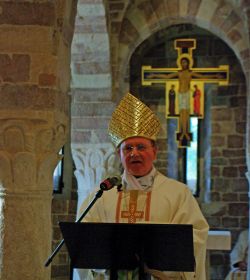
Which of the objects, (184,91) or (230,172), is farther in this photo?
(230,172)

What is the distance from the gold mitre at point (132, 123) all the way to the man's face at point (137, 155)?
41 mm

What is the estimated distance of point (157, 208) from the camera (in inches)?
124

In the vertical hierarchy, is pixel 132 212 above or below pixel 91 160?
below

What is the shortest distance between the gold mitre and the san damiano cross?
5465 millimetres

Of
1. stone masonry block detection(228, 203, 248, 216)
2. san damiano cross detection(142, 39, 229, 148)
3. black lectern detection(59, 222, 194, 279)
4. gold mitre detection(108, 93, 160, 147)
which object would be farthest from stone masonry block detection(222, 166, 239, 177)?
black lectern detection(59, 222, 194, 279)

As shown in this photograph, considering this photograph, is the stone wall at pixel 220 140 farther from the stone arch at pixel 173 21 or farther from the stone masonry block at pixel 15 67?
the stone masonry block at pixel 15 67

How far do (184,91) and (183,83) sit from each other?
12 cm

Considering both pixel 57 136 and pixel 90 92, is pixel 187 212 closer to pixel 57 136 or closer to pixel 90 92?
pixel 57 136

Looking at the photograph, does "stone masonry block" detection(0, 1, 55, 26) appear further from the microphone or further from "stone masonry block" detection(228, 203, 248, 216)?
"stone masonry block" detection(228, 203, 248, 216)

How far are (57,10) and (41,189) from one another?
1.21m

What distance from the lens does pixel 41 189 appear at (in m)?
4.08

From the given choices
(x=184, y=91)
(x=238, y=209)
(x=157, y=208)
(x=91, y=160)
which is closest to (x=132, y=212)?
(x=157, y=208)

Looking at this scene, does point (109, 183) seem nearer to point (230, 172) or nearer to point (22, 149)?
point (22, 149)

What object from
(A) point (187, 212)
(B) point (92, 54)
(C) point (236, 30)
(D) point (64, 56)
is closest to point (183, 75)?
(C) point (236, 30)
